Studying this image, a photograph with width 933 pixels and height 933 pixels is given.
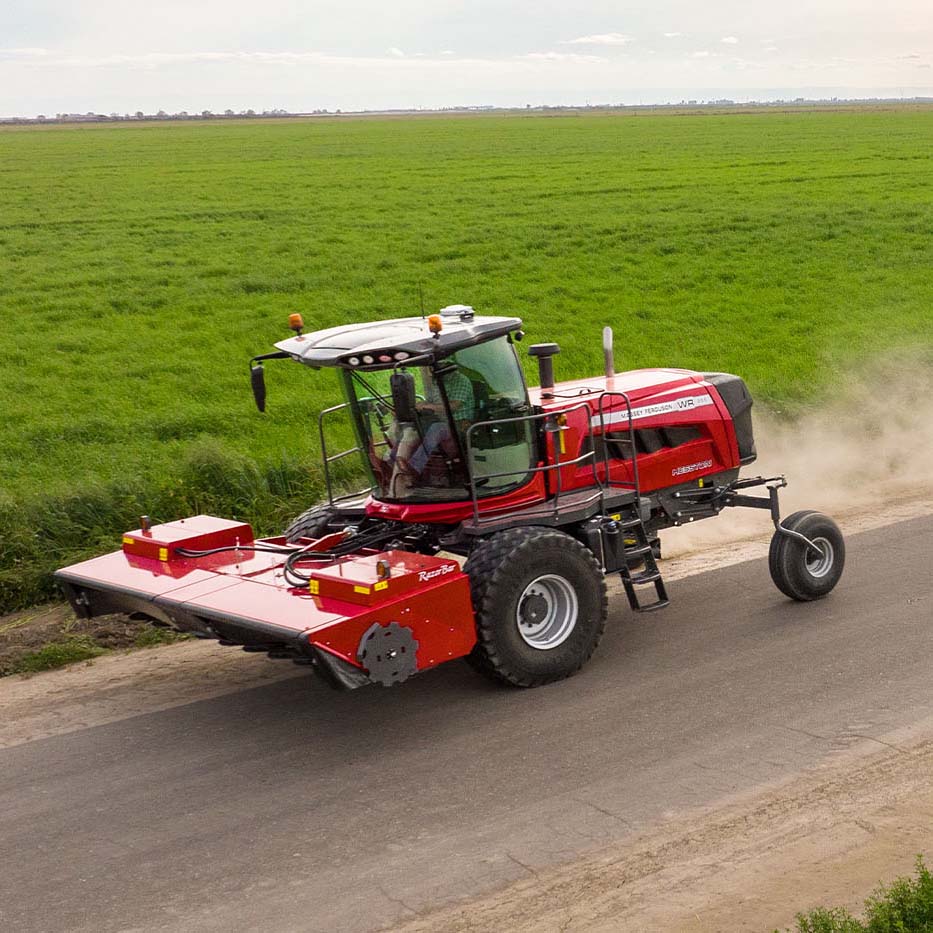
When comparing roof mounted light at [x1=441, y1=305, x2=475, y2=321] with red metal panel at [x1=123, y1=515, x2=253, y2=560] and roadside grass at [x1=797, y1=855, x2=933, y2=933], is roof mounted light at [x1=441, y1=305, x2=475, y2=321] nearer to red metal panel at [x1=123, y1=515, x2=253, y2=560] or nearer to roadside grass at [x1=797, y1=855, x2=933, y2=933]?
red metal panel at [x1=123, y1=515, x2=253, y2=560]

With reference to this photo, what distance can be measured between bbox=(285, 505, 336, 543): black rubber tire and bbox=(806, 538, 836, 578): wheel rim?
4.04 meters

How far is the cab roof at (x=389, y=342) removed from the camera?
343 inches

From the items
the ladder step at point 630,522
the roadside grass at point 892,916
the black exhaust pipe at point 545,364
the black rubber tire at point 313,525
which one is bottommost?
the roadside grass at point 892,916

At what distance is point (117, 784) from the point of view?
7.74m

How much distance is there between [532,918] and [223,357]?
15933 millimetres

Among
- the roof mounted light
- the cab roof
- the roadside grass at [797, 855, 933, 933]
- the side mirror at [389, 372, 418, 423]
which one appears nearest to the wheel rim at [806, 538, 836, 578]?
the cab roof

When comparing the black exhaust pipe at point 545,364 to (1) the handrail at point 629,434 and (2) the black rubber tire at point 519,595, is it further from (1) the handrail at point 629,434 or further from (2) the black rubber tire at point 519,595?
(2) the black rubber tire at point 519,595

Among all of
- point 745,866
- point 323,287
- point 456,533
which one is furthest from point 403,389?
point 323,287

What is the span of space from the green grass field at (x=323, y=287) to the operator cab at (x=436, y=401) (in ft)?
→ 12.9

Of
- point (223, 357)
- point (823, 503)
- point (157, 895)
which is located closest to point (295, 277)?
point (223, 357)

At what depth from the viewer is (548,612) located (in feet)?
30.2

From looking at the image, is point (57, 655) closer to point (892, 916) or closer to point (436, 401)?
point (436, 401)

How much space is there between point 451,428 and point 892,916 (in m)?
4.74

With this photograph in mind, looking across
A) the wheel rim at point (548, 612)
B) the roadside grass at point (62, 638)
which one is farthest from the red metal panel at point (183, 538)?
the wheel rim at point (548, 612)
